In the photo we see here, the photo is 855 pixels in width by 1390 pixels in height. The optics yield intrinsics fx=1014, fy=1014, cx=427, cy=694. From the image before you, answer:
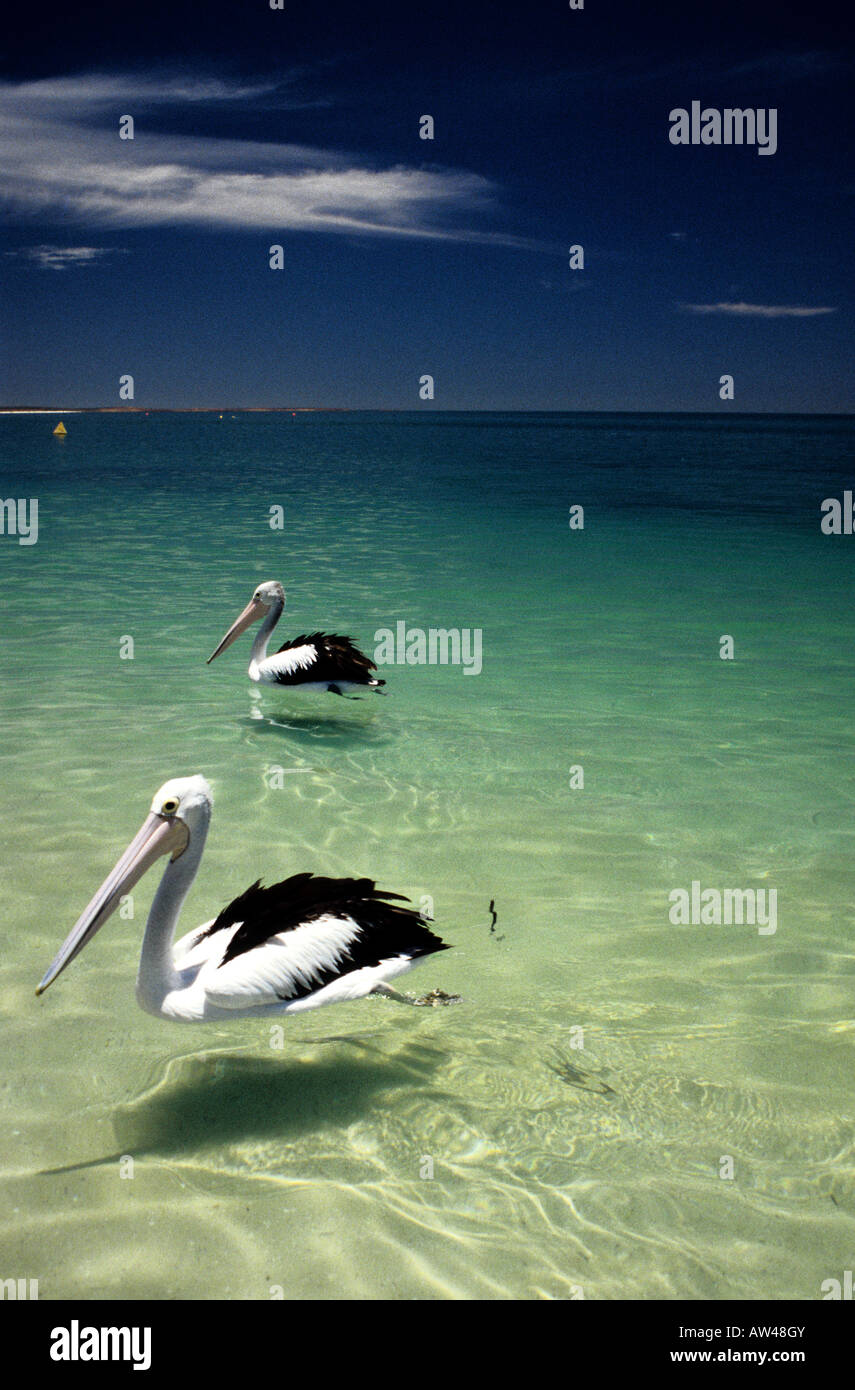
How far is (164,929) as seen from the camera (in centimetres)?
323

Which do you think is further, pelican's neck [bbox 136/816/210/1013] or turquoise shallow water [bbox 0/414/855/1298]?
pelican's neck [bbox 136/816/210/1013]

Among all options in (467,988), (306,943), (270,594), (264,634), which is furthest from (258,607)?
(306,943)

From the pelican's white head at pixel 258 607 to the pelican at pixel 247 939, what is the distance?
197 inches

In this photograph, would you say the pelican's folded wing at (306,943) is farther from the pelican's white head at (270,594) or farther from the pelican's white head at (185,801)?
the pelican's white head at (270,594)

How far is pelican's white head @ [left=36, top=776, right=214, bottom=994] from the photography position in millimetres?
2934

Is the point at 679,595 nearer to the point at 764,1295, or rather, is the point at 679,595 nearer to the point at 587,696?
the point at 587,696

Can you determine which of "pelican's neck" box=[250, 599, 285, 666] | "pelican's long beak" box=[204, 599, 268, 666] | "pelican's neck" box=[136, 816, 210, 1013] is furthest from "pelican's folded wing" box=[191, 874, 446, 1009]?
"pelican's long beak" box=[204, 599, 268, 666]

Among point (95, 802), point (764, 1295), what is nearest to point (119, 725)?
point (95, 802)

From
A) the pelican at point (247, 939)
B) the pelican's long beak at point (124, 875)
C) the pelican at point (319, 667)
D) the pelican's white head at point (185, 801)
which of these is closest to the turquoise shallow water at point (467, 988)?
the pelican at point (319, 667)

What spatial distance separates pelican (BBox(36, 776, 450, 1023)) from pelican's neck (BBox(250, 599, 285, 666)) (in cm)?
470

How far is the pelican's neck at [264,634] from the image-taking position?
8281mm

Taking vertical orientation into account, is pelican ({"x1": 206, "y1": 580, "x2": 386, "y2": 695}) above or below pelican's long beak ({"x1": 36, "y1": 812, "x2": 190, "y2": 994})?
above

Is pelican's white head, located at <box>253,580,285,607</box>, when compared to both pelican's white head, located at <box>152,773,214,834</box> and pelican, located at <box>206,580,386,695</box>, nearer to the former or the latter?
pelican, located at <box>206,580,386,695</box>
